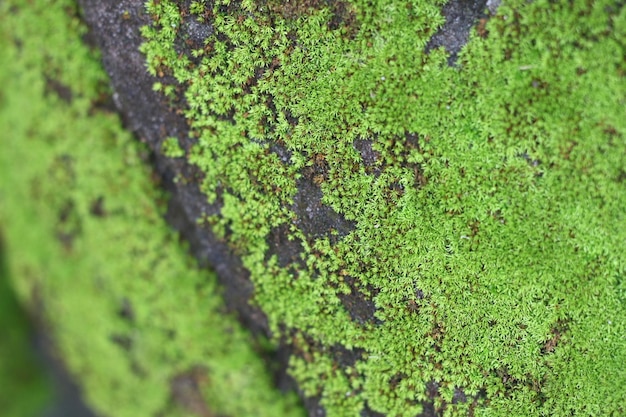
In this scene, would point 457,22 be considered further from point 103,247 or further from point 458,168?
point 103,247

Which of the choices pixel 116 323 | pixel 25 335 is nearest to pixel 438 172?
pixel 116 323

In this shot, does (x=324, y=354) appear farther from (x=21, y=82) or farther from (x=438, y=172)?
(x=21, y=82)

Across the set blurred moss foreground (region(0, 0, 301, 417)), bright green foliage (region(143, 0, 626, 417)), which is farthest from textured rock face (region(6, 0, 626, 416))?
blurred moss foreground (region(0, 0, 301, 417))

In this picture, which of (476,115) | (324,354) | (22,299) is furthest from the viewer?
(22,299)

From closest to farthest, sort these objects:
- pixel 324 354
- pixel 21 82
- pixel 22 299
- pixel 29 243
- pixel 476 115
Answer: pixel 476 115
pixel 324 354
pixel 21 82
pixel 29 243
pixel 22 299

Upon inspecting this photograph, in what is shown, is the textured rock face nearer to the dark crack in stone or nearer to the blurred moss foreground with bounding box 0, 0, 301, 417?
the dark crack in stone

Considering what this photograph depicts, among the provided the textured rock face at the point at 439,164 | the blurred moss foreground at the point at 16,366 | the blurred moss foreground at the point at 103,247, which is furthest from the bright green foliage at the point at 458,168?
the blurred moss foreground at the point at 16,366

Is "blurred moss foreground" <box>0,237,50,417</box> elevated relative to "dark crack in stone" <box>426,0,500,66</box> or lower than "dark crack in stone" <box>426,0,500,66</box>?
lower

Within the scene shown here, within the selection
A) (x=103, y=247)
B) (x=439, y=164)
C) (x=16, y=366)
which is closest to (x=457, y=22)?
(x=439, y=164)
